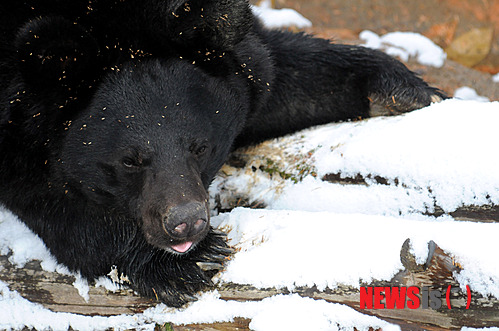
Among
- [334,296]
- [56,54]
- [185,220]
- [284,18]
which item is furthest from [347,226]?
[284,18]

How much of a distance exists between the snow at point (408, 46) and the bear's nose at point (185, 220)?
4.17m

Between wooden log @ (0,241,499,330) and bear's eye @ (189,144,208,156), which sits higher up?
bear's eye @ (189,144,208,156)

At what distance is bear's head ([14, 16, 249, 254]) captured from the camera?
2354 mm

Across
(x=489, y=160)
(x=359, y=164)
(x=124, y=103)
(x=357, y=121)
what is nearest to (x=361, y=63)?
(x=357, y=121)

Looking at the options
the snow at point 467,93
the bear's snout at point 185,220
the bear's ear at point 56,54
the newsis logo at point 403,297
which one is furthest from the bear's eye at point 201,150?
the snow at point 467,93

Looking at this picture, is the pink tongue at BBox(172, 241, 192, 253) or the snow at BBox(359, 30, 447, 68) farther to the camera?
the snow at BBox(359, 30, 447, 68)

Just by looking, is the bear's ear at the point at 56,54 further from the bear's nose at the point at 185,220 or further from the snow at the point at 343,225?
the snow at the point at 343,225

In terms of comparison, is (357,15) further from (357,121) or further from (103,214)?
(103,214)

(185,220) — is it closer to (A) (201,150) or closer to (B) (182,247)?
(B) (182,247)

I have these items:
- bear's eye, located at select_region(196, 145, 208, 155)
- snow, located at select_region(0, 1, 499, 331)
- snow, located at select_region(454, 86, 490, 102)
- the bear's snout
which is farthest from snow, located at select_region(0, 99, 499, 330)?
snow, located at select_region(454, 86, 490, 102)

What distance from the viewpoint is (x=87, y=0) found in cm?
251

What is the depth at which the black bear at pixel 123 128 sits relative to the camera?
7.86 feet

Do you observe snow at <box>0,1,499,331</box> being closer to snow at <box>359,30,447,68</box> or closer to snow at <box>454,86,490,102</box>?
snow at <box>454,86,490,102</box>

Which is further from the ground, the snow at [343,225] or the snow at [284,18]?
the snow at [284,18]
